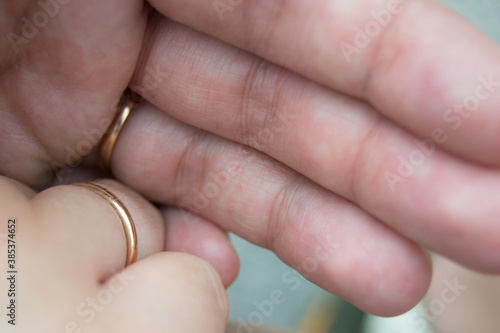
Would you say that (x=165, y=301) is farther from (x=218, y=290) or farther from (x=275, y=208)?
(x=275, y=208)

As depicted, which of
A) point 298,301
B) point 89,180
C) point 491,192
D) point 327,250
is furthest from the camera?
point 298,301

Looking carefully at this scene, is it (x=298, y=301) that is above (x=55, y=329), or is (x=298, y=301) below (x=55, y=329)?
below

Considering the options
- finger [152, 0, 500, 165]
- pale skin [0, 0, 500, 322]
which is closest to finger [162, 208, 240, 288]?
pale skin [0, 0, 500, 322]

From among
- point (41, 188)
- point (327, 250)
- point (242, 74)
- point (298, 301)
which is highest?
point (242, 74)

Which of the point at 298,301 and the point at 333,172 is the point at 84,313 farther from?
the point at 298,301

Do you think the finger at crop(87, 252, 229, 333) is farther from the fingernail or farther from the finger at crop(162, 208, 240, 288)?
the finger at crop(162, 208, 240, 288)

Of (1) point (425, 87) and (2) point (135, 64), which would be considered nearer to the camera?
(1) point (425, 87)

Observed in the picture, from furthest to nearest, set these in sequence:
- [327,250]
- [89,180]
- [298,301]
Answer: [298,301] < [89,180] < [327,250]

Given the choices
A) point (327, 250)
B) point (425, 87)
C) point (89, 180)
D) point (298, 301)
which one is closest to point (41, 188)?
point (89, 180)

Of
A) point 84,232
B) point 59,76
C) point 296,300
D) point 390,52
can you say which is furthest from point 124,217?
point 296,300
